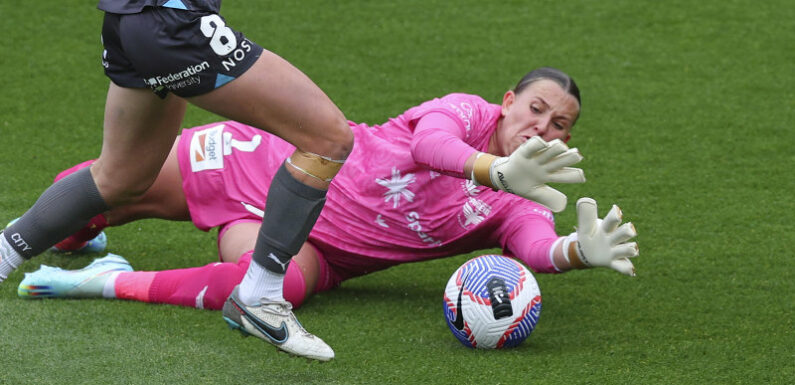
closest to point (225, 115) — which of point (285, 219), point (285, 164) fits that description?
point (285, 164)

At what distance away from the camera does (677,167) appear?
5.45 meters

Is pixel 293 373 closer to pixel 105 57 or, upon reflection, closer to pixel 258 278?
pixel 258 278

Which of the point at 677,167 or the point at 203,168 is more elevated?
the point at 203,168

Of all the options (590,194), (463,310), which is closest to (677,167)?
(590,194)

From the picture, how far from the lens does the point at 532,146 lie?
3.10 metres

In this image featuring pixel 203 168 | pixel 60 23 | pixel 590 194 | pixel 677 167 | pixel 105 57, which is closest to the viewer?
pixel 105 57

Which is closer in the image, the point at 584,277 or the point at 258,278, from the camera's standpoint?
the point at 258,278

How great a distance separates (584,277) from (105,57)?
220 cm

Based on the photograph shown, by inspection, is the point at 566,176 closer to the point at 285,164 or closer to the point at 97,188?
the point at 285,164

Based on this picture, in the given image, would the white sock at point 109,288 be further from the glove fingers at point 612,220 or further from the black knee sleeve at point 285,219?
the glove fingers at point 612,220

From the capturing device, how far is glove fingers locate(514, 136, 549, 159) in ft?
10.1

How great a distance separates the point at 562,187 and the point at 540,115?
1477 mm

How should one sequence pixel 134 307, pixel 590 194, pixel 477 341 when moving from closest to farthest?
pixel 477 341 < pixel 134 307 < pixel 590 194

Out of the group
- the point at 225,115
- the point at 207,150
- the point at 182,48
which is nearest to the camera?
the point at 182,48
